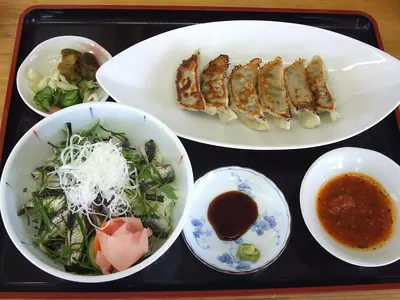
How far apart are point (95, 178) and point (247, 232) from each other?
60 cm

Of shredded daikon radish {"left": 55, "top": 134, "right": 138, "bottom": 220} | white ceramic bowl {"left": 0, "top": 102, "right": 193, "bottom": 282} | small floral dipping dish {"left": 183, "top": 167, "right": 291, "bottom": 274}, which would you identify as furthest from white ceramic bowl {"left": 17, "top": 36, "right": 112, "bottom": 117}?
small floral dipping dish {"left": 183, "top": 167, "right": 291, "bottom": 274}

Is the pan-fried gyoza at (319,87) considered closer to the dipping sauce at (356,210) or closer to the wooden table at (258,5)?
the dipping sauce at (356,210)

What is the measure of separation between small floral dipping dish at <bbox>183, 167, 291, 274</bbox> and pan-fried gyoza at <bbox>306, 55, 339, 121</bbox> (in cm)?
41

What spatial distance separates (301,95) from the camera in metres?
1.85

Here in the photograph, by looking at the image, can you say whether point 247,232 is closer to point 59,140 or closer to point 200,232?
point 200,232

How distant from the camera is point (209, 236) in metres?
1.61

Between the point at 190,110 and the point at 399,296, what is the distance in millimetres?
1033

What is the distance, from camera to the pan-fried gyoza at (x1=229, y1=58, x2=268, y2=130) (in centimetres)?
176

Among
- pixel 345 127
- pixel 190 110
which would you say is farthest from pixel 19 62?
pixel 345 127

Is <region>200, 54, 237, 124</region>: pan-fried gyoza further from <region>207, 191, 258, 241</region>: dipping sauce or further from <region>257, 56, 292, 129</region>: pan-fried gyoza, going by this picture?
<region>207, 191, 258, 241</region>: dipping sauce

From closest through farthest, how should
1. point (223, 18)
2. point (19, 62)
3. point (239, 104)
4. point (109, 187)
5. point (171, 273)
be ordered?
1. point (109, 187)
2. point (171, 273)
3. point (239, 104)
4. point (19, 62)
5. point (223, 18)

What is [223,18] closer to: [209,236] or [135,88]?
[135,88]

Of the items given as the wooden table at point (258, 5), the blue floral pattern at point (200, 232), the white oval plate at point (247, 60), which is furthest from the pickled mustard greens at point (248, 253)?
the wooden table at point (258, 5)

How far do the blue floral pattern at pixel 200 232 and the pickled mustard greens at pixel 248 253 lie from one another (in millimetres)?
117
